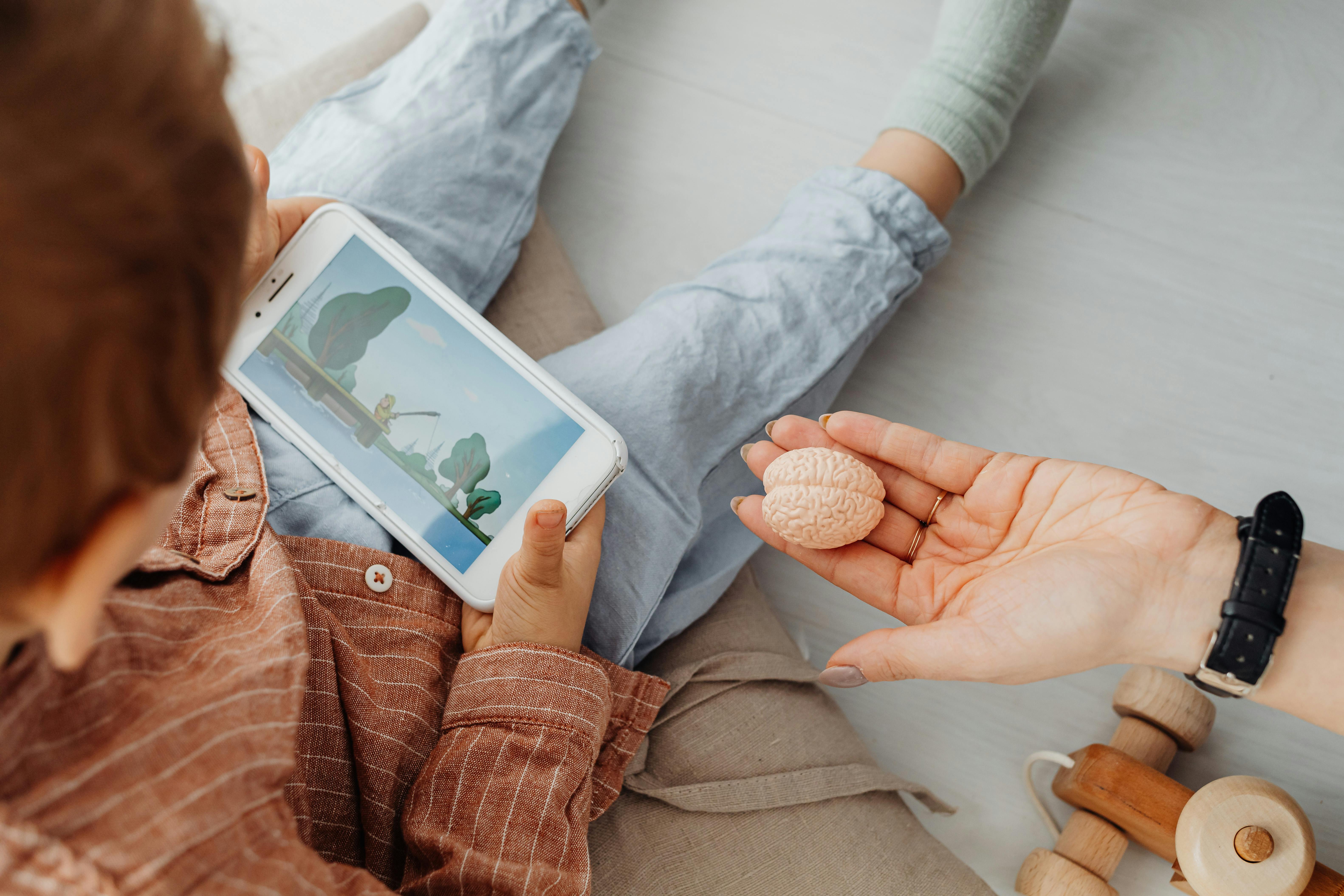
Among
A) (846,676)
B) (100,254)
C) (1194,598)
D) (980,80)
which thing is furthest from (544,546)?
(980,80)

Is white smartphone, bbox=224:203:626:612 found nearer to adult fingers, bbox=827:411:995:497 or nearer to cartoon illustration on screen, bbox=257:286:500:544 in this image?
cartoon illustration on screen, bbox=257:286:500:544

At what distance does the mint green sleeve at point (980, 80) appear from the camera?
92cm

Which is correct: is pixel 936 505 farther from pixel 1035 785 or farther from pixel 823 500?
pixel 1035 785

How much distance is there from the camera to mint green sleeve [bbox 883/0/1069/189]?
919 mm

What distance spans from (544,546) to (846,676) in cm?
27

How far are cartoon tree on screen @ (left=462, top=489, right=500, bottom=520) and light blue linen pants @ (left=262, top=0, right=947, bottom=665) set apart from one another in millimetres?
94

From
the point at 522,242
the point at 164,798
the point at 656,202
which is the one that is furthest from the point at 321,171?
the point at 164,798

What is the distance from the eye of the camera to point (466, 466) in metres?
0.73

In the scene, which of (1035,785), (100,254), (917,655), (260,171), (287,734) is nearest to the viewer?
(100,254)

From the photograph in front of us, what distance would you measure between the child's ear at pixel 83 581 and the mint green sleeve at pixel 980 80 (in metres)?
0.88

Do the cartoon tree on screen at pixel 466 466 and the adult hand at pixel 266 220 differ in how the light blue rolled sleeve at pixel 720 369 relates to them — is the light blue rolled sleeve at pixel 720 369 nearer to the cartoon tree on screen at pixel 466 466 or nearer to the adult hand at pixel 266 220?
the cartoon tree on screen at pixel 466 466

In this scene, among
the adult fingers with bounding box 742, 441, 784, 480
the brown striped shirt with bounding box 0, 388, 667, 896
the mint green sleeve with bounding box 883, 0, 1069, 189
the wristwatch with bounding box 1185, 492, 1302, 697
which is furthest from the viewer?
the mint green sleeve with bounding box 883, 0, 1069, 189

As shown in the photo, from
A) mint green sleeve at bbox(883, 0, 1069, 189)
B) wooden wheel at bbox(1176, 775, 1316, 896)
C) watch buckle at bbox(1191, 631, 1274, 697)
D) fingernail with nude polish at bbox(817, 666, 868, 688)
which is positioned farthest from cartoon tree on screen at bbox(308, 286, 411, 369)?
wooden wheel at bbox(1176, 775, 1316, 896)

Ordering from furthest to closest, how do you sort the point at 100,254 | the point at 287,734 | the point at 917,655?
the point at 917,655, the point at 287,734, the point at 100,254
